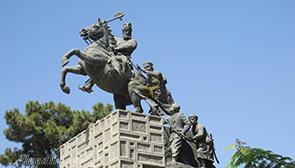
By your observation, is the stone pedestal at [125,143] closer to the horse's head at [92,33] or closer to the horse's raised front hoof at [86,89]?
the horse's raised front hoof at [86,89]

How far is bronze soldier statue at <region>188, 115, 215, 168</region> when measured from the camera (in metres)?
16.4

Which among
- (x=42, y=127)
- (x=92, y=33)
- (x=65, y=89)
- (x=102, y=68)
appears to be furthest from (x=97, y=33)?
(x=42, y=127)

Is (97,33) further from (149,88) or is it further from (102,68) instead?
(149,88)

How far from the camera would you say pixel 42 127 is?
92.6 ft

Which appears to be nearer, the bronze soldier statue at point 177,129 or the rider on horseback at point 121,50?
the bronze soldier statue at point 177,129

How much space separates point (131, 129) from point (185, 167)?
1330 mm

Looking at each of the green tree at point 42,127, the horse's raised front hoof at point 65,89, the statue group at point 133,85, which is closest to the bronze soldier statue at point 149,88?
the statue group at point 133,85

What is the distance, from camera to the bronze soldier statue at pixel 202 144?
1639cm

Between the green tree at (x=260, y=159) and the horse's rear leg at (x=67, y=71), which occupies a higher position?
the horse's rear leg at (x=67, y=71)

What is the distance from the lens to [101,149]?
A: 1627cm

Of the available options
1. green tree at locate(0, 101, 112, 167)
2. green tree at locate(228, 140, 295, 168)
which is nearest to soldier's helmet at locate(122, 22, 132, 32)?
green tree at locate(228, 140, 295, 168)

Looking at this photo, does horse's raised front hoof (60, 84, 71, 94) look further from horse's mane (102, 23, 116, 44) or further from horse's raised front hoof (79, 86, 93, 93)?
horse's mane (102, 23, 116, 44)

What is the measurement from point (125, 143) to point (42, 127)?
1285cm

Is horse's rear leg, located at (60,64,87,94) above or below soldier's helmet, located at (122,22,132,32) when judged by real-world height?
below
